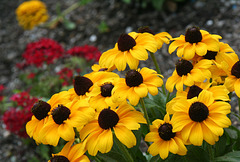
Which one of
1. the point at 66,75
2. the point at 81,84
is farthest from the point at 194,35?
the point at 66,75

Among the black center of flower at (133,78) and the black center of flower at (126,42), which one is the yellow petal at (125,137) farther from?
the black center of flower at (126,42)

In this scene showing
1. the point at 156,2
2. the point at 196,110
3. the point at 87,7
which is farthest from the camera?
the point at 87,7

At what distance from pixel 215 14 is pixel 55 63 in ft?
6.24

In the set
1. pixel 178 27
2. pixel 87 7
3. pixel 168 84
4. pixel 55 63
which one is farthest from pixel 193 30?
pixel 87 7

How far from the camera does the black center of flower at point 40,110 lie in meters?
1.37

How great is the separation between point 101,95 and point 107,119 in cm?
18

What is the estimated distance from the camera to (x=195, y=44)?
1.46m

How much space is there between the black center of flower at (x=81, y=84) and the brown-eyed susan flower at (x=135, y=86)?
15 cm

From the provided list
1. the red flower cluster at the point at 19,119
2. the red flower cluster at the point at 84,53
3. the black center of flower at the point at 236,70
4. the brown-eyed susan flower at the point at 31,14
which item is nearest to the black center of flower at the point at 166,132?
the black center of flower at the point at 236,70

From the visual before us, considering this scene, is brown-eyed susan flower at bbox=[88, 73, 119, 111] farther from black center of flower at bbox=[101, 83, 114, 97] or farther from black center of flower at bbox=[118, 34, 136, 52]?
black center of flower at bbox=[118, 34, 136, 52]

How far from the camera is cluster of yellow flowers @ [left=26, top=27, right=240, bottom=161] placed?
4.00 feet

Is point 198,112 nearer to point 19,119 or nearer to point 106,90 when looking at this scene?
point 106,90

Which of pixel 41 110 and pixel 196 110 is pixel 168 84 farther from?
pixel 41 110

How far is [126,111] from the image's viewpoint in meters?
1.36
